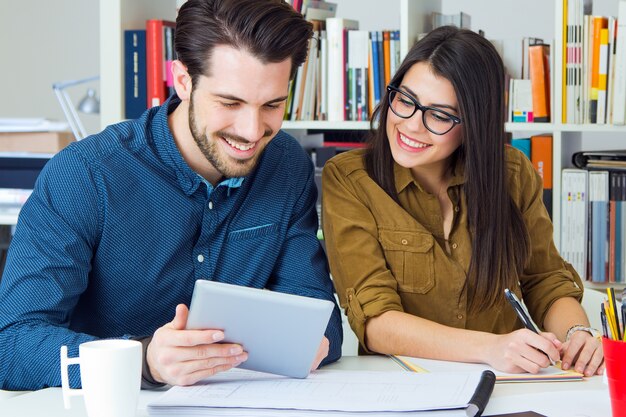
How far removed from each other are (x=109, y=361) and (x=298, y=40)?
74 centimetres

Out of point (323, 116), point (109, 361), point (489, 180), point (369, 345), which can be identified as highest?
point (323, 116)

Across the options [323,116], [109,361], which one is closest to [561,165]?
[323,116]

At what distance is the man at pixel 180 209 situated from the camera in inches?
54.1

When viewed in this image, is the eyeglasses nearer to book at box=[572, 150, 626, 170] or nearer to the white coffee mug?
the white coffee mug

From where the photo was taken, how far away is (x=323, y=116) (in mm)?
2725

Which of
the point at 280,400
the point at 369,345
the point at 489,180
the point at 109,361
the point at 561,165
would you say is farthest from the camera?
the point at 561,165

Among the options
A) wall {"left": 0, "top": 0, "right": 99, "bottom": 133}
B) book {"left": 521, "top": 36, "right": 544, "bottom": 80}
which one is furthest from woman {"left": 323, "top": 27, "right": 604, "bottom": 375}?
wall {"left": 0, "top": 0, "right": 99, "bottom": 133}

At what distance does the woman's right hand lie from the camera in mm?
1376

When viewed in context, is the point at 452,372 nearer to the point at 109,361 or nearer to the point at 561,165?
the point at 109,361

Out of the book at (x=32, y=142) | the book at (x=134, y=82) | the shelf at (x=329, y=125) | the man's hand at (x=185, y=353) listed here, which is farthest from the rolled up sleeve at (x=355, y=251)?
the book at (x=32, y=142)

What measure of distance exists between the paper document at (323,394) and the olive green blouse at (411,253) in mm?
351

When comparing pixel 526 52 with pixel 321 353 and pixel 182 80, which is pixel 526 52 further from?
pixel 321 353

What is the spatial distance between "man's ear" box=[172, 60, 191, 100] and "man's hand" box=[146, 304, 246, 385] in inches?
20.4

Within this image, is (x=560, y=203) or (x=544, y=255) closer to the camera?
(x=544, y=255)
